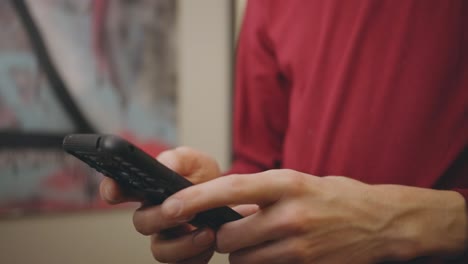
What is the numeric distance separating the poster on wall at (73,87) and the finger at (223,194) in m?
0.65

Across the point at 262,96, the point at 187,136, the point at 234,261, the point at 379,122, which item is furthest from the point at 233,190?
the point at 187,136

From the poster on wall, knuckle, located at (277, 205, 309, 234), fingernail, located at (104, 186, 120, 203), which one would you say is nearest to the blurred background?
the poster on wall

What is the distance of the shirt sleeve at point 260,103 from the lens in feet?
1.90

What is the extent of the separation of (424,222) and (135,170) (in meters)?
0.24

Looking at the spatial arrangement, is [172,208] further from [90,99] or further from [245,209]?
[90,99]

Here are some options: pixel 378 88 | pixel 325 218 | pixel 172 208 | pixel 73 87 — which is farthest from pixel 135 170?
pixel 73 87

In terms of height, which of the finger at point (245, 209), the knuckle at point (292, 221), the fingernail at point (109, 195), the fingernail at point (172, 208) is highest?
the fingernail at point (172, 208)

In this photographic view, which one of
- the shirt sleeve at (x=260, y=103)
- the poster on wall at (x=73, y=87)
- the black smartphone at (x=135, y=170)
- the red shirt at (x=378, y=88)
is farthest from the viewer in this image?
the poster on wall at (x=73, y=87)

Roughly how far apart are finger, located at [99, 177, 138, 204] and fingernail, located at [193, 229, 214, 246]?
0.22ft

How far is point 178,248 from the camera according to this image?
1.02 feet

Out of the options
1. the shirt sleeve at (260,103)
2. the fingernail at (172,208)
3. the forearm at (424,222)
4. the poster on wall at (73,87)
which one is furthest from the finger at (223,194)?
the poster on wall at (73,87)

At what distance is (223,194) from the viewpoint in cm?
27

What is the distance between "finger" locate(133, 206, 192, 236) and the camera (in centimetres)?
29

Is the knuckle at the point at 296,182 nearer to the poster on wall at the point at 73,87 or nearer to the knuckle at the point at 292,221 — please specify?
the knuckle at the point at 292,221
